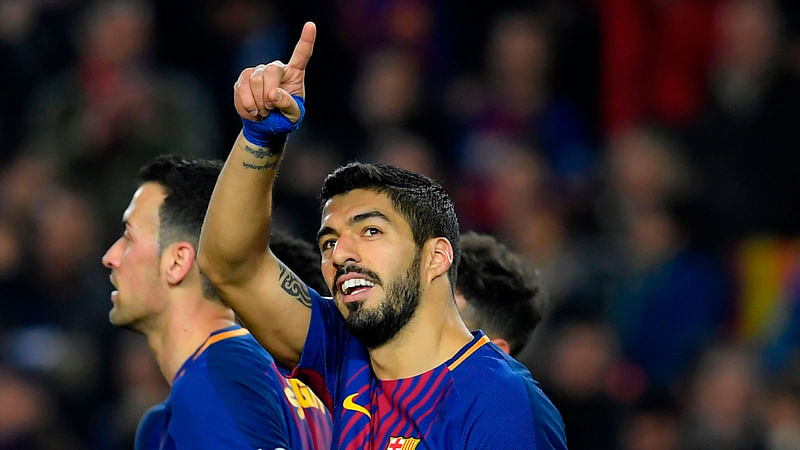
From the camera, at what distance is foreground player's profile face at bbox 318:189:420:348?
145 inches

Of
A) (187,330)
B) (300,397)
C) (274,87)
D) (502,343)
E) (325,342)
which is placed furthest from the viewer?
(502,343)

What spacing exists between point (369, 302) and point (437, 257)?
0.83 ft

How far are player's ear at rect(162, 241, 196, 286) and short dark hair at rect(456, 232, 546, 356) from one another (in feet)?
2.88

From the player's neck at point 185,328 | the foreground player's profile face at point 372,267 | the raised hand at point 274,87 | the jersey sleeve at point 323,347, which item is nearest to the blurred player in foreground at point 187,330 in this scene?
the player's neck at point 185,328

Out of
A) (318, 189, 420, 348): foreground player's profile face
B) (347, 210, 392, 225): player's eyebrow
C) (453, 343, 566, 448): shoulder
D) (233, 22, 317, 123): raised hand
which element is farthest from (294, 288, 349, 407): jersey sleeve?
(233, 22, 317, 123): raised hand

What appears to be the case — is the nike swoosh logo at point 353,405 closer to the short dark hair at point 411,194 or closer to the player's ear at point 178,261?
the short dark hair at point 411,194

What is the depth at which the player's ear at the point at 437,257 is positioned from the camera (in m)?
3.78

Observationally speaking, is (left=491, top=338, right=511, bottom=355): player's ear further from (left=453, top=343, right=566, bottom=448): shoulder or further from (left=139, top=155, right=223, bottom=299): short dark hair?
(left=139, top=155, right=223, bottom=299): short dark hair

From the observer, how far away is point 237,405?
395 cm

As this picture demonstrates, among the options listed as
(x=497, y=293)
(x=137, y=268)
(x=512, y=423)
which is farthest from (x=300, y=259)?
(x=512, y=423)

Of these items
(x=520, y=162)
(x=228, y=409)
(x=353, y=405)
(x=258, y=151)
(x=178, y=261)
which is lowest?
(x=228, y=409)

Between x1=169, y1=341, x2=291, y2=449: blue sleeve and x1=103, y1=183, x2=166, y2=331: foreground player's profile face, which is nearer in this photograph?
x1=169, y1=341, x2=291, y2=449: blue sleeve

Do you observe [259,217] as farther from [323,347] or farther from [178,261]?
[178,261]

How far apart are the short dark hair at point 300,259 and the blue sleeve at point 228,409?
22.9 inches
